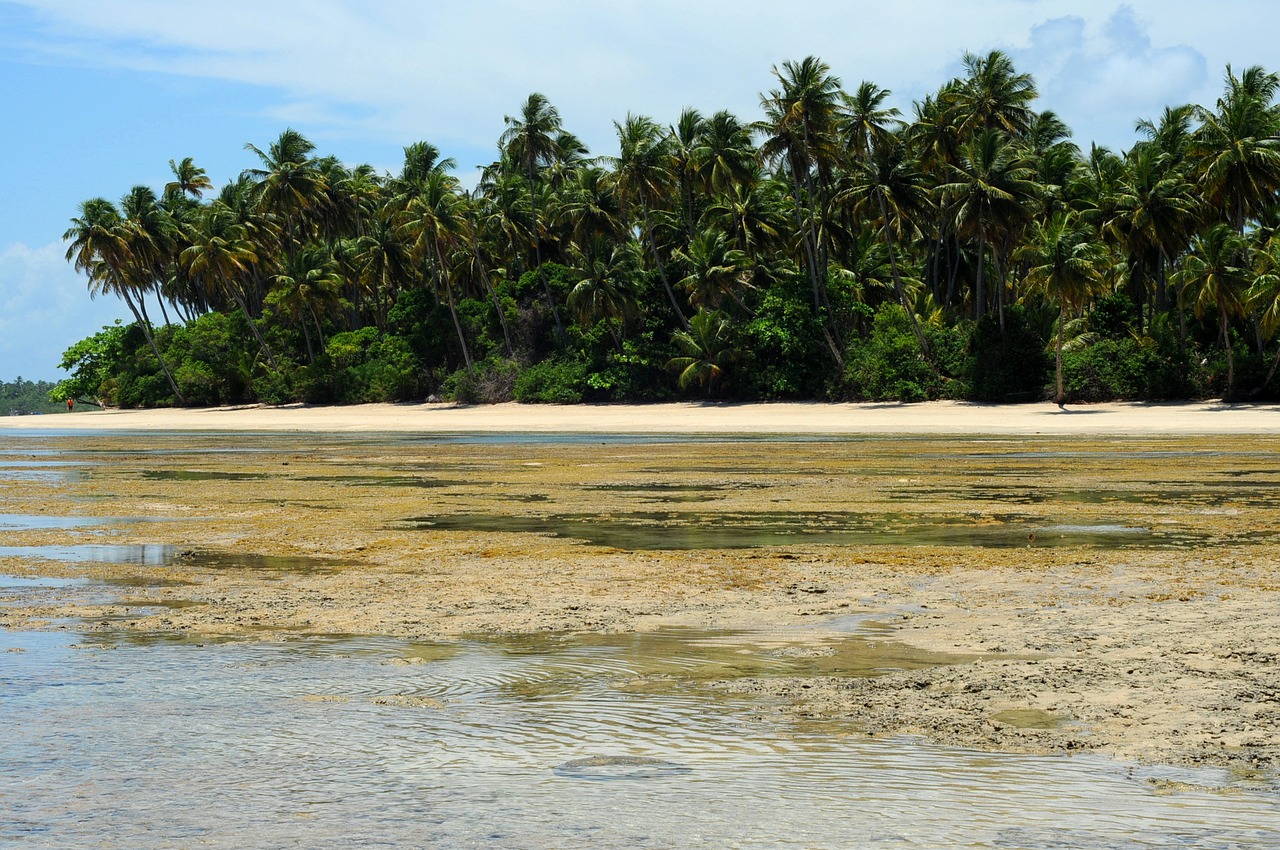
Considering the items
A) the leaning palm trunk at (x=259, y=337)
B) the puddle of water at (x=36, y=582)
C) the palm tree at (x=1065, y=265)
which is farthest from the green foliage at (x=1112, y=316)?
the puddle of water at (x=36, y=582)

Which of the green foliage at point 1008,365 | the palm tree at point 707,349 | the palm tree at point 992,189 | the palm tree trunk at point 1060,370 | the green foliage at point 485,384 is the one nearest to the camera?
the palm tree trunk at point 1060,370

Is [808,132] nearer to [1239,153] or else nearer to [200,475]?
[1239,153]

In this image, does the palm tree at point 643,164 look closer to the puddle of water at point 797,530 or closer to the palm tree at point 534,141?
the palm tree at point 534,141

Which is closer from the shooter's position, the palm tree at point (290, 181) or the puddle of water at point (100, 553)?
the puddle of water at point (100, 553)

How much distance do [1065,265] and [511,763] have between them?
4403 cm

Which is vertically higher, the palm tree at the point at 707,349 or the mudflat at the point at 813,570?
the palm tree at the point at 707,349

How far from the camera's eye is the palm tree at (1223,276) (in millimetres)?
44156

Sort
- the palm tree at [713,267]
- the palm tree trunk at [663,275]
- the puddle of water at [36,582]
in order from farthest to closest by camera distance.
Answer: the palm tree trunk at [663,275] → the palm tree at [713,267] → the puddle of water at [36,582]

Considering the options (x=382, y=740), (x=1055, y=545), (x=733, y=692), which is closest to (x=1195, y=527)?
(x=1055, y=545)

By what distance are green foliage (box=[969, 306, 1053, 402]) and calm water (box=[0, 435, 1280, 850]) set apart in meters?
44.2

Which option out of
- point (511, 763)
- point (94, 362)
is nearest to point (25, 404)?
point (94, 362)

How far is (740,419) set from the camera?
5031 centimetres

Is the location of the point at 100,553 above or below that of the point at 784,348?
below

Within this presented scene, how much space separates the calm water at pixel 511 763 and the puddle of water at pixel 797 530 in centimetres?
514
